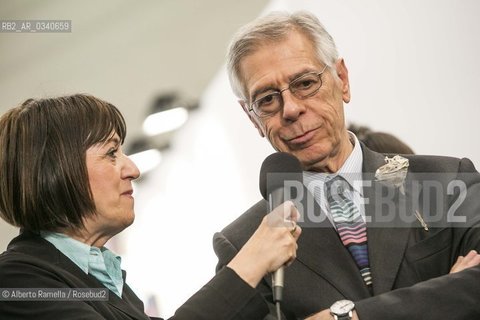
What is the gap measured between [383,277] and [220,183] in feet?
7.92

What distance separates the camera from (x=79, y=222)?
78.5 inches

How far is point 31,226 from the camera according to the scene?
6.36 feet

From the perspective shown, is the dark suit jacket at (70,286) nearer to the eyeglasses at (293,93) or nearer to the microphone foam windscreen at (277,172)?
the microphone foam windscreen at (277,172)

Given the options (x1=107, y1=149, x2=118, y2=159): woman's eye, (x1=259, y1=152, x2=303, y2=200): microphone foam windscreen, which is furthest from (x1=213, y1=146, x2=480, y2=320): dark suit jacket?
(x1=107, y1=149, x2=118, y2=159): woman's eye

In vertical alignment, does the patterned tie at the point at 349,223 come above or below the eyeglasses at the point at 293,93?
below

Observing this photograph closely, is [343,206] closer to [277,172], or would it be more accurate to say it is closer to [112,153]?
[277,172]

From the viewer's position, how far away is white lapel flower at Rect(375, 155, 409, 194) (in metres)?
2.19

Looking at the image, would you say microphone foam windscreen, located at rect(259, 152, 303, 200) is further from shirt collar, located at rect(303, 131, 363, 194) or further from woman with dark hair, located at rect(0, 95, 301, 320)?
shirt collar, located at rect(303, 131, 363, 194)

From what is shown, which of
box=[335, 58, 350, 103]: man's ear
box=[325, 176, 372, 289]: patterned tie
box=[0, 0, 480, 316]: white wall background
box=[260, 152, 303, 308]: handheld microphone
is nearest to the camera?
box=[260, 152, 303, 308]: handheld microphone

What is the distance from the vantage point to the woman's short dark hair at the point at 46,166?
1.94 metres

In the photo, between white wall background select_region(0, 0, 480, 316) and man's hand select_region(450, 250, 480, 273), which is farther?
white wall background select_region(0, 0, 480, 316)

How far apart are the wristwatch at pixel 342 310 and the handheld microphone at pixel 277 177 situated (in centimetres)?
20

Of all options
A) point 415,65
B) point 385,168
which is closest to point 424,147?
point 415,65

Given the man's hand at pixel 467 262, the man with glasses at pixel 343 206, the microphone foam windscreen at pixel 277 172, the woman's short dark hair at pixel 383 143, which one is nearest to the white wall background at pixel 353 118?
the woman's short dark hair at pixel 383 143
